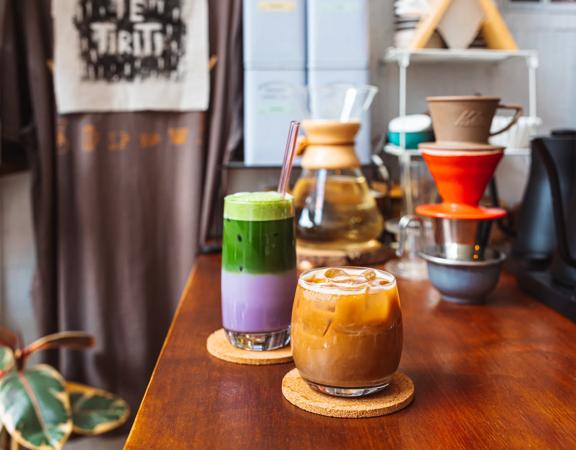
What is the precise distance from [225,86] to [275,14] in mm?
271

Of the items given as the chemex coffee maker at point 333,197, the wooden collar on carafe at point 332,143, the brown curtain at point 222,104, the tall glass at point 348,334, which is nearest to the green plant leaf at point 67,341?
the brown curtain at point 222,104

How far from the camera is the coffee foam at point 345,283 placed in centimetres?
78

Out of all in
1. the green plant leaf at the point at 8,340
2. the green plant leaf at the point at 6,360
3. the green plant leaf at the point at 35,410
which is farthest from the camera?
the green plant leaf at the point at 8,340

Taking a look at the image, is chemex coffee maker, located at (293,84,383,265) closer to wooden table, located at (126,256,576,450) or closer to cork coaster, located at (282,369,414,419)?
wooden table, located at (126,256,576,450)

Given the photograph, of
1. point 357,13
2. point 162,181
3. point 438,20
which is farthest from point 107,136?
point 438,20

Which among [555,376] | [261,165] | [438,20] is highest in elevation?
[438,20]

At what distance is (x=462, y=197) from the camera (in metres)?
1.26

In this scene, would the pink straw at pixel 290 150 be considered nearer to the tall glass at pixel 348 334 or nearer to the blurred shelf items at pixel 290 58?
the tall glass at pixel 348 334

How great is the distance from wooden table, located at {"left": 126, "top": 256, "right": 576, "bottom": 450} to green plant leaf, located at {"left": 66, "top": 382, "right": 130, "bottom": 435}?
35.4 inches

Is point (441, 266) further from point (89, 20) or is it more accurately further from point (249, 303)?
point (89, 20)

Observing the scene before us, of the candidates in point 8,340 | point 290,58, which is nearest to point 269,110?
point 290,58

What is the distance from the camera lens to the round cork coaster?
935 millimetres

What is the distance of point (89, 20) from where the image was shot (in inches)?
79.8

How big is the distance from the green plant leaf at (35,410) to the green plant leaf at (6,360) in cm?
3
